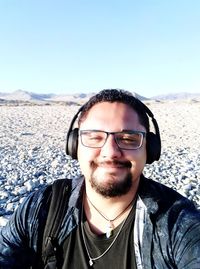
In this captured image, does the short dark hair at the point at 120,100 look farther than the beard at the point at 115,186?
Yes

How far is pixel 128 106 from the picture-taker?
100 inches

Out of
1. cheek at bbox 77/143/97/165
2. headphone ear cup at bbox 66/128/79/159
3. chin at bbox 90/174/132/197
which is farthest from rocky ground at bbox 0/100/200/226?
→ chin at bbox 90/174/132/197

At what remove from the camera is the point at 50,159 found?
418 inches

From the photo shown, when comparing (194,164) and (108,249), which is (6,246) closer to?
(108,249)

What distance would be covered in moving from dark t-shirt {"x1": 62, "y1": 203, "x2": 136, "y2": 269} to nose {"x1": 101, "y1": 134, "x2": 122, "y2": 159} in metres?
0.31

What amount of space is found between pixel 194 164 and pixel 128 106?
27.1ft

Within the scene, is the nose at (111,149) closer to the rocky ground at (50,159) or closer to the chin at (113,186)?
the chin at (113,186)

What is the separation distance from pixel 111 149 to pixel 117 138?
0.24ft

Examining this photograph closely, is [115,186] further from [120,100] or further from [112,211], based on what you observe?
[120,100]

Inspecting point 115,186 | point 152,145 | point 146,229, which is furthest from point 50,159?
point 146,229

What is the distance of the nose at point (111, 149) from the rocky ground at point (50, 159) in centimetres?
295

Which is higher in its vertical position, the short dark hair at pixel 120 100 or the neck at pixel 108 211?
the short dark hair at pixel 120 100

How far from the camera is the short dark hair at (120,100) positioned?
101 inches

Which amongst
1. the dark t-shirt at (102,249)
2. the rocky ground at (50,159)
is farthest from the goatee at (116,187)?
the rocky ground at (50,159)
